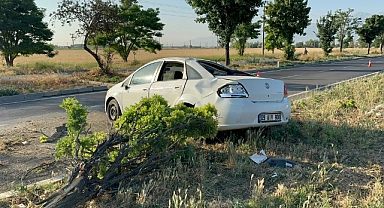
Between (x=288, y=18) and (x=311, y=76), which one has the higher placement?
(x=288, y=18)

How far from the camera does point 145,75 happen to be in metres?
6.45

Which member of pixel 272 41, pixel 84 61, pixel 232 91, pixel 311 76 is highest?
pixel 272 41

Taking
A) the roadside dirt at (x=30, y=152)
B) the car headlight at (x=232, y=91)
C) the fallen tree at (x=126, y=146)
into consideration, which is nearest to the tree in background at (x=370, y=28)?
the roadside dirt at (x=30, y=152)

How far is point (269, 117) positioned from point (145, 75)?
2.61 metres

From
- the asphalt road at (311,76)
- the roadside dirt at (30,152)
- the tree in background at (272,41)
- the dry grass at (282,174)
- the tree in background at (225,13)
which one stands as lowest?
the asphalt road at (311,76)

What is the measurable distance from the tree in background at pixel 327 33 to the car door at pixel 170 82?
46.3 m

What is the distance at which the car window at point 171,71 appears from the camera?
19.0 ft

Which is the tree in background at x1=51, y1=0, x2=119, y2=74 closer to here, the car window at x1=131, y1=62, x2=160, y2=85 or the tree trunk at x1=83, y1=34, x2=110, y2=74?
the tree trunk at x1=83, y1=34, x2=110, y2=74

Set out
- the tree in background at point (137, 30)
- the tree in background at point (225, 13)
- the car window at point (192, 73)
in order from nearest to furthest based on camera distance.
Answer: the car window at point (192, 73) → the tree in background at point (225, 13) → the tree in background at point (137, 30)

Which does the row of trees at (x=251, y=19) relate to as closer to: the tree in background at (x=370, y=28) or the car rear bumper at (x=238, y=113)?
the car rear bumper at (x=238, y=113)

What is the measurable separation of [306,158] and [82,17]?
16057 millimetres

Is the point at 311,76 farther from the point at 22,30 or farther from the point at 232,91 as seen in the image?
the point at 22,30

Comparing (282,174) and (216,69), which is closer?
(282,174)

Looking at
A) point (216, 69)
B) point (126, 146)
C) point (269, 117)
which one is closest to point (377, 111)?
point (269, 117)
